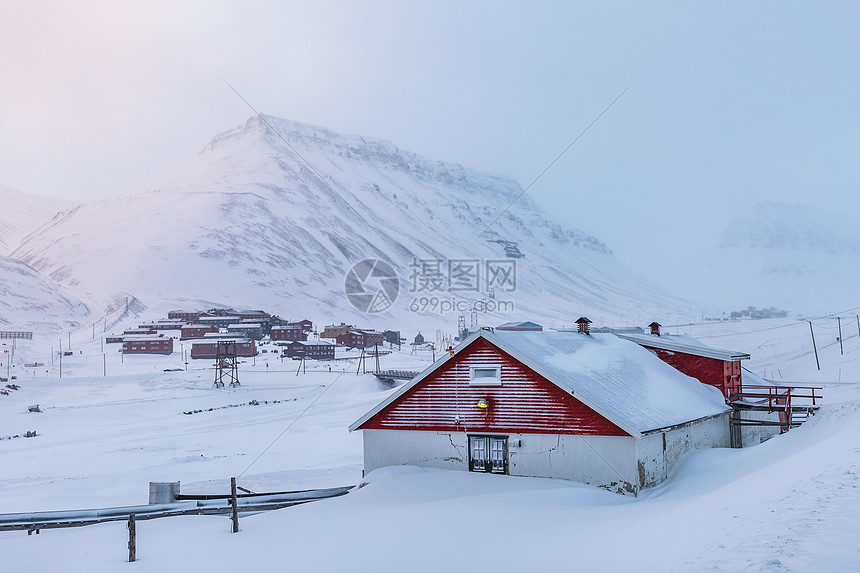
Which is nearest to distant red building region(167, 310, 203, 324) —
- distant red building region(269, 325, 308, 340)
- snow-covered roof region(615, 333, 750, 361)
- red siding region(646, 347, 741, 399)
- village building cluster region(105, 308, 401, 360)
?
village building cluster region(105, 308, 401, 360)

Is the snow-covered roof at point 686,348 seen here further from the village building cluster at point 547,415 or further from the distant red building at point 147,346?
the distant red building at point 147,346

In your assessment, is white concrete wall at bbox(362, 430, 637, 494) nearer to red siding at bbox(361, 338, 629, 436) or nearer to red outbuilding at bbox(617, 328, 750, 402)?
red siding at bbox(361, 338, 629, 436)

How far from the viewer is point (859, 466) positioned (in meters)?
14.7

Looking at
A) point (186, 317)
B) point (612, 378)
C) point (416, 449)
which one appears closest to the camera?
point (416, 449)

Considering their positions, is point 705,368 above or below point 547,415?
above

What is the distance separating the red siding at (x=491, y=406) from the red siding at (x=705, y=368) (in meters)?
13.3

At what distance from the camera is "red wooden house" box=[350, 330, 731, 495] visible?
21.8 meters

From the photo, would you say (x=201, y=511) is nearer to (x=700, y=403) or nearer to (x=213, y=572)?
(x=213, y=572)

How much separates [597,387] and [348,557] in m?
11.7

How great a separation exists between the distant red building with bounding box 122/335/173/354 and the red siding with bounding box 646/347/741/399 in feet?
419

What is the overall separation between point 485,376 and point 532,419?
2.17m

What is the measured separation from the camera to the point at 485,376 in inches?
938

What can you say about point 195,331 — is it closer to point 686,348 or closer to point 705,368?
point 686,348

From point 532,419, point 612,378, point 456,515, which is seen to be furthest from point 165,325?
point 456,515
